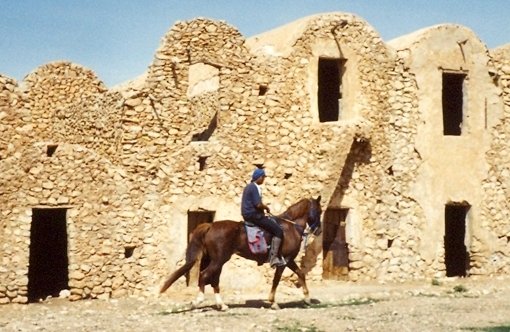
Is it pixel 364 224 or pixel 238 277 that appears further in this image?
pixel 364 224

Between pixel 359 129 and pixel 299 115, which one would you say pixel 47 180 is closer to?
pixel 299 115

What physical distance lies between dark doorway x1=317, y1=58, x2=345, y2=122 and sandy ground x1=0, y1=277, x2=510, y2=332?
621 cm

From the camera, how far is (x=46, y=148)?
16.6m

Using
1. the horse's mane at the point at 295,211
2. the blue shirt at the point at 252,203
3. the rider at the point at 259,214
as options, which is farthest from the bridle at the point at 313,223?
the blue shirt at the point at 252,203

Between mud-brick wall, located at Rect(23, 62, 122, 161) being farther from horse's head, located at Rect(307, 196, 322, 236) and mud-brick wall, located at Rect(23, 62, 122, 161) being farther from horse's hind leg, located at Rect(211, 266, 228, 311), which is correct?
horse's head, located at Rect(307, 196, 322, 236)

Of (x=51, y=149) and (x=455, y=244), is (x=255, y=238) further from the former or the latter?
(x=455, y=244)

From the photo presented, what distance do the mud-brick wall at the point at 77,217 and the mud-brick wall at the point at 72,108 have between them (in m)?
1.56

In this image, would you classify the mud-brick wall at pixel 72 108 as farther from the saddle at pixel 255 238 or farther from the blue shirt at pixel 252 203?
the saddle at pixel 255 238

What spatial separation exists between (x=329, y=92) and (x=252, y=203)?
31.1 feet

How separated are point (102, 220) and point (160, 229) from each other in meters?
1.41

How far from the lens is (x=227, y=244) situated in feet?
46.5

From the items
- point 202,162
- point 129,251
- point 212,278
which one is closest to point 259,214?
point 212,278

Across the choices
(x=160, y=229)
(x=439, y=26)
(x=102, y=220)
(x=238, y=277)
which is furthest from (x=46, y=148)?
(x=439, y=26)

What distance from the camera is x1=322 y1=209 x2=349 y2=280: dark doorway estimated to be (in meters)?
20.2
